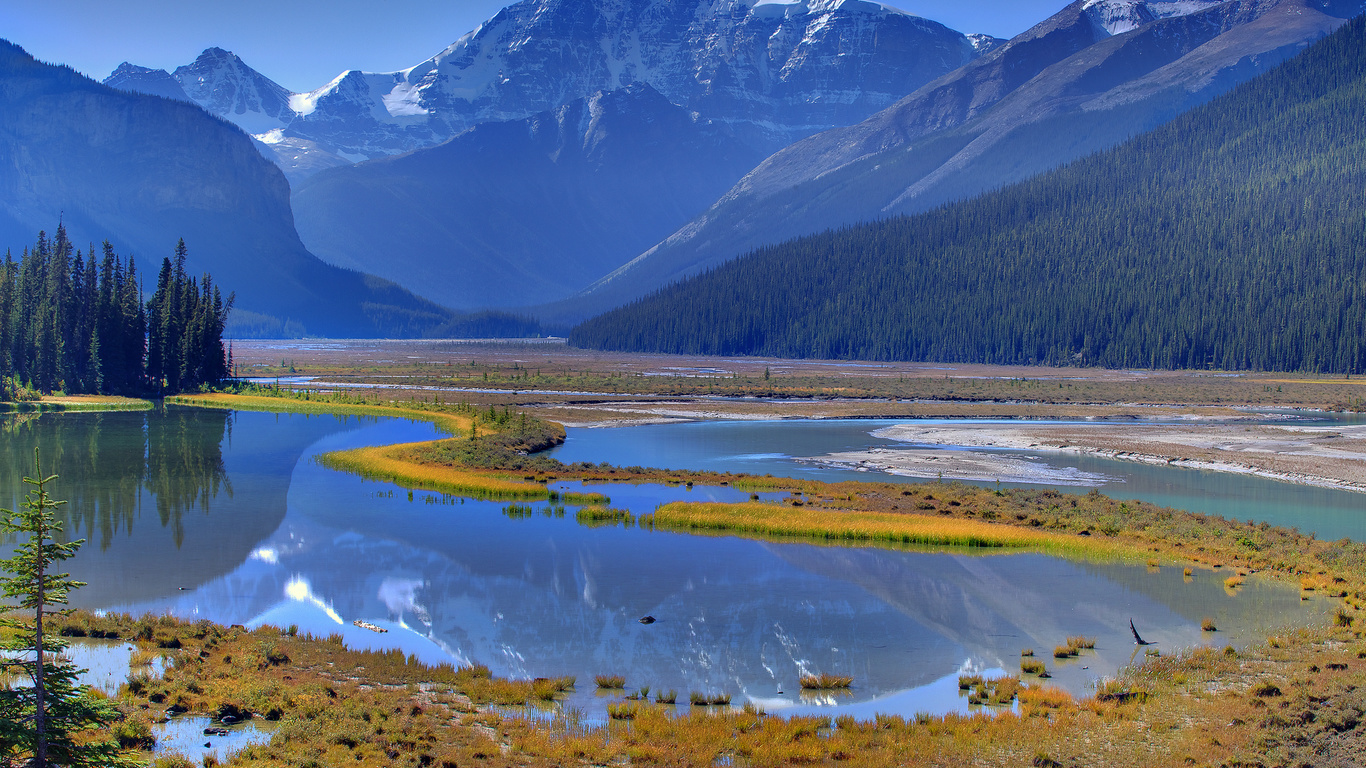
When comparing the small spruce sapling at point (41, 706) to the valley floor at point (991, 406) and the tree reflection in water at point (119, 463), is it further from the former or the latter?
the valley floor at point (991, 406)

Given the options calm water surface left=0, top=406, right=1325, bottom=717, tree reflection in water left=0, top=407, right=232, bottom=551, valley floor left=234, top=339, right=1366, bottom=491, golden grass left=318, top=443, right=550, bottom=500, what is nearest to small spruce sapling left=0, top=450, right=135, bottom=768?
calm water surface left=0, top=406, right=1325, bottom=717

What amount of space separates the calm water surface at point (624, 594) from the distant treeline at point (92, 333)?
59722 mm

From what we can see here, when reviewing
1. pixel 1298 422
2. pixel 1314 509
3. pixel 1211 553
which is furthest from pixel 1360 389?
pixel 1211 553

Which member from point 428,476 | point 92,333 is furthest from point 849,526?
point 92,333

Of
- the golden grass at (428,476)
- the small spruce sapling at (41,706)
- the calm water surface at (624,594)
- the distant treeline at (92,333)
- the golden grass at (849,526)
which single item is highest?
the distant treeline at (92,333)

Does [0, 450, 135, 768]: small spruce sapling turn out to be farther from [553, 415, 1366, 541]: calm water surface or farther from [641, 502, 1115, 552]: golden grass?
[553, 415, 1366, 541]: calm water surface

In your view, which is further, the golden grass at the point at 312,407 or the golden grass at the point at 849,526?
the golden grass at the point at 312,407

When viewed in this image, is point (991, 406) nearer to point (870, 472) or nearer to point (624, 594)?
point (870, 472)

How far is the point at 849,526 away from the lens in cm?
3647

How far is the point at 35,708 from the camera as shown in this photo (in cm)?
1347

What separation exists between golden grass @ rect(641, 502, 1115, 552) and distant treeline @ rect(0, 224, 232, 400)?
73.1 meters

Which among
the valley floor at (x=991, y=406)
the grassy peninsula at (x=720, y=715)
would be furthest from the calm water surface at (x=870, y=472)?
the grassy peninsula at (x=720, y=715)

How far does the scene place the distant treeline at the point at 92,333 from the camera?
9300cm

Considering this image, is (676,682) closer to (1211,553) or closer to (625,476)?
(1211,553)
